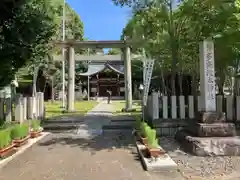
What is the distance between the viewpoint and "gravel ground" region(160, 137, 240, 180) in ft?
18.8

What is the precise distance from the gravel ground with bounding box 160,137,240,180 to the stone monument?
0.78 feet

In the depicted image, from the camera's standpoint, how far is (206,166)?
6430 millimetres

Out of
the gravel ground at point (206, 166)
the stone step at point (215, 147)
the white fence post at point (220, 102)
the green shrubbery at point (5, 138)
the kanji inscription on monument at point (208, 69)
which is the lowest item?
the gravel ground at point (206, 166)

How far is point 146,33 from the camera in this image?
39.2 feet

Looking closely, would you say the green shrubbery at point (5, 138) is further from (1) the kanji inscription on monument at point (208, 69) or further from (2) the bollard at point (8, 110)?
(1) the kanji inscription on monument at point (208, 69)

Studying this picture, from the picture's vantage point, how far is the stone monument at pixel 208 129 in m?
7.32

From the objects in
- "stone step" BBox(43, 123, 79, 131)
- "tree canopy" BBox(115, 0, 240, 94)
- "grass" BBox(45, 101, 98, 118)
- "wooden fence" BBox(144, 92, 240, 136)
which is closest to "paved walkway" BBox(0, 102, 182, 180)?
"wooden fence" BBox(144, 92, 240, 136)

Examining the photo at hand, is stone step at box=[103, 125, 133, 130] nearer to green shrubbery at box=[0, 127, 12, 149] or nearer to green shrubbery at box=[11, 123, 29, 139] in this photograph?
green shrubbery at box=[11, 123, 29, 139]

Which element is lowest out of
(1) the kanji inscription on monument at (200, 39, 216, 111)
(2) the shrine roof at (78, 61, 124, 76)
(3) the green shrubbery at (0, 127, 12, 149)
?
(3) the green shrubbery at (0, 127, 12, 149)

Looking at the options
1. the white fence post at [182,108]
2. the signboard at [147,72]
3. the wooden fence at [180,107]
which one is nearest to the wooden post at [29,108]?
the signboard at [147,72]

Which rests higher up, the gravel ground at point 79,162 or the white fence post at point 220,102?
the white fence post at point 220,102

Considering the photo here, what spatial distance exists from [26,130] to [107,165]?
12.1 feet

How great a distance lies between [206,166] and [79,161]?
282 centimetres

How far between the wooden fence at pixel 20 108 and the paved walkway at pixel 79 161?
2.26 metres
